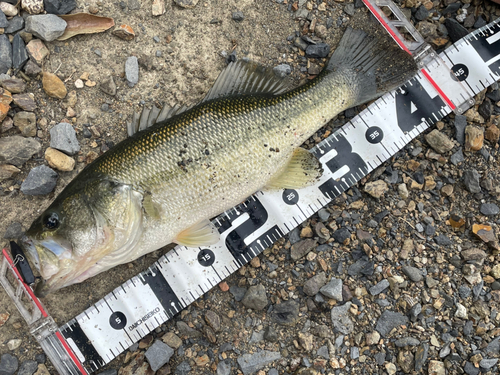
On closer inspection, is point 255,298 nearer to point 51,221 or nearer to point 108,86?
point 51,221

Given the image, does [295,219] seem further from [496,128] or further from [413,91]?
[496,128]

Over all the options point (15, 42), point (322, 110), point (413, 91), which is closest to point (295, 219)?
point (322, 110)

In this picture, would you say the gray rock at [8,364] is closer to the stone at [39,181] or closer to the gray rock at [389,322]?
the stone at [39,181]

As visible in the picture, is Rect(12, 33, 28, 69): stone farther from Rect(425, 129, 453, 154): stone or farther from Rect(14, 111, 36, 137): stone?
Rect(425, 129, 453, 154): stone

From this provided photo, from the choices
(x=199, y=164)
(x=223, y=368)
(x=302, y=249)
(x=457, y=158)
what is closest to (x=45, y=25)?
(x=199, y=164)

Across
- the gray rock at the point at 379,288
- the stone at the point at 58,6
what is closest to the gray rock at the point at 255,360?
the gray rock at the point at 379,288

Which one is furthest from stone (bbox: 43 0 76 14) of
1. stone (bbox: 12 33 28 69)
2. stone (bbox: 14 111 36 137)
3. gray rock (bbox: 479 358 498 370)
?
gray rock (bbox: 479 358 498 370)

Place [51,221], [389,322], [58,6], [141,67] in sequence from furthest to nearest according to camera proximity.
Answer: [141,67] < [58,6] < [389,322] < [51,221]
